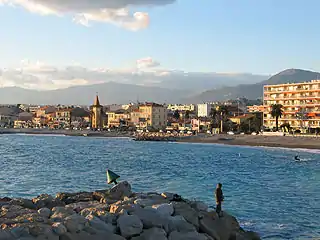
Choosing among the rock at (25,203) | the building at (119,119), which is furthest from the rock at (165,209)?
the building at (119,119)

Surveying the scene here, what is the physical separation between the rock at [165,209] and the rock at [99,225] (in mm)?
1571

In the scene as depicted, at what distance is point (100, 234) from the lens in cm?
1042

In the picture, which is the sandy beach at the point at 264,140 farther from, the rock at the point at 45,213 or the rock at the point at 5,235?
the rock at the point at 5,235

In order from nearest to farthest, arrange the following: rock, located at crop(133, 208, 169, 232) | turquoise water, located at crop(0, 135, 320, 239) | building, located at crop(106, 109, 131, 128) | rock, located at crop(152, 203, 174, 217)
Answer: rock, located at crop(133, 208, 169, 232)
rock, located at crop(152, 203, 174, 217)
turquoise water, located at crop(0, 135, 320, 239)
building, located at crop(106, 109, 131, 128)

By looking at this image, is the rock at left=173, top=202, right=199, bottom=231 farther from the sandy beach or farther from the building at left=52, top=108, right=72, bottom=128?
the building at left=52, top=108, right=72, bottom=128

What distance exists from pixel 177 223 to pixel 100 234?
7.13 feet

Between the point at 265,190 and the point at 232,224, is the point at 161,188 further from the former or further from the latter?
the point at 232,224

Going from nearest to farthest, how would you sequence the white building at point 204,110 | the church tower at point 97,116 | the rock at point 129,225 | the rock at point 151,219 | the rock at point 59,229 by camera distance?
the rock at point 59,229 → the rock at point 129,225 → the rock at point 151,219 → the church tower at point 97,116 → the white building at point 204,110

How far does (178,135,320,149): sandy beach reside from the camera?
7461 centimetres

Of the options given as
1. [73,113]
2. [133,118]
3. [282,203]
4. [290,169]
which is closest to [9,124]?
[73,113]

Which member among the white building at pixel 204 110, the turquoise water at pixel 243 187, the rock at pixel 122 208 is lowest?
the turquoise water at pixel 243 187

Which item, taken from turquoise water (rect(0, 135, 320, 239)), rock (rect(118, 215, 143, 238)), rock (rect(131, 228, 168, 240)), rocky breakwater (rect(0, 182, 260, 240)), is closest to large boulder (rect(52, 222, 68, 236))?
rocky breakwater (rect(0, 182, 260, 240))

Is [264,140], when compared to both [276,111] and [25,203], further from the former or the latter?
[25,203]

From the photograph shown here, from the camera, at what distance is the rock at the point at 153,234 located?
1077 cm
